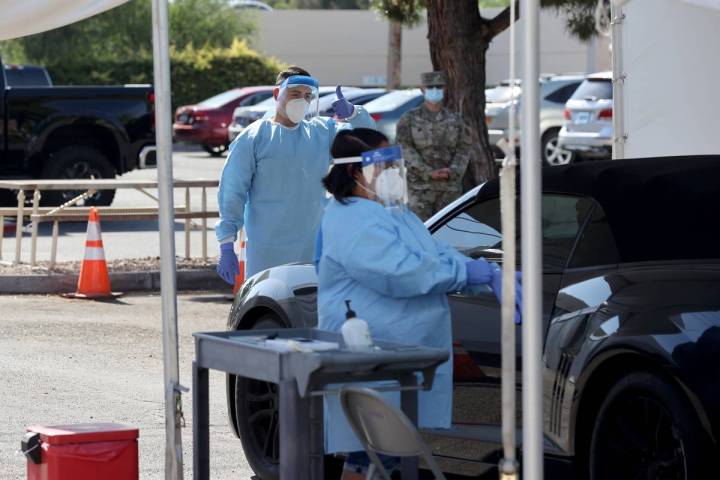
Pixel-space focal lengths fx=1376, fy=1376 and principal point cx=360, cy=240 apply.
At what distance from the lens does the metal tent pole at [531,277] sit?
3.87 metres

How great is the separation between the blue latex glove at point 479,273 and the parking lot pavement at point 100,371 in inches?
92.8

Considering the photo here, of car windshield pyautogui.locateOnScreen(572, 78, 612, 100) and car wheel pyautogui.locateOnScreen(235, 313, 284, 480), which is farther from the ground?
car windshield pyautogui.locateOnScreen(572, 78, 612, 100)

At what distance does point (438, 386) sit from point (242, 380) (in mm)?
1839

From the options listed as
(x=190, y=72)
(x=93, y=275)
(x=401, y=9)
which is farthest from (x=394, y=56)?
(x=93, y=275)

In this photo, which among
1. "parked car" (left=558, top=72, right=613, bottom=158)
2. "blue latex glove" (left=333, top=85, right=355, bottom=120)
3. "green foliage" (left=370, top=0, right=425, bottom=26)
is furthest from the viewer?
"parked car" (left=558, top=72, right=613, bottom=158)

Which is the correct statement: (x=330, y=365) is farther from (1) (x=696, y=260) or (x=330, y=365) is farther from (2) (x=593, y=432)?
(1) (x=696, y=260)

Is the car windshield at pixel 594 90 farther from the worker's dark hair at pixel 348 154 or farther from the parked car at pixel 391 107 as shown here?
the worker's dark hair at pixel 348 154

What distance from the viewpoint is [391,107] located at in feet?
82.7

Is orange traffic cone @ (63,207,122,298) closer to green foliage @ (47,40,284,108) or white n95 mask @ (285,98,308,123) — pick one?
white n95 mask @ (285,98,308,123)

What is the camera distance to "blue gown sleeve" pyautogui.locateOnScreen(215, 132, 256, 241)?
7352mm

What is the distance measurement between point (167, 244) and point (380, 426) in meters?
1.42

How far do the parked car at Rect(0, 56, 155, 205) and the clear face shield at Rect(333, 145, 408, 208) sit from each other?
518 inches

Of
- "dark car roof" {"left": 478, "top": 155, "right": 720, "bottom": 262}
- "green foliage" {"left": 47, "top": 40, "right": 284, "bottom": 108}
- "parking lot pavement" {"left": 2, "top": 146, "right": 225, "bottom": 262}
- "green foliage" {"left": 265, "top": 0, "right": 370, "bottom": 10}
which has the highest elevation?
"green foliage" {"left": 265, "top": 0, "right": 370, "bottom": 10}

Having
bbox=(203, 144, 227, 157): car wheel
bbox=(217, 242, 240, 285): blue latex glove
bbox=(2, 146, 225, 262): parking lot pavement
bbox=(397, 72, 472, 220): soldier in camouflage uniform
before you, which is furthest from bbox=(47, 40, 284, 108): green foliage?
bbox=(217, 242, 240, 285): blue latex glove
